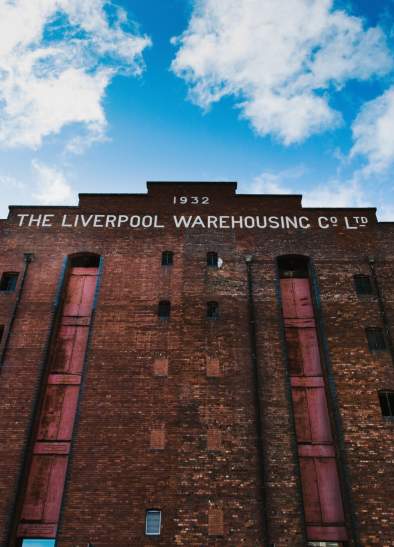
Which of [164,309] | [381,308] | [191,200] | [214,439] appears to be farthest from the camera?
[191,200]

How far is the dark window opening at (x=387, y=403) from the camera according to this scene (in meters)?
13.7

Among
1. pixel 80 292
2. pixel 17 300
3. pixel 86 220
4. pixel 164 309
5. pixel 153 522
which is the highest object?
pixel 86 220

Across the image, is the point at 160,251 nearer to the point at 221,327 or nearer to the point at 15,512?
the point at 221,327

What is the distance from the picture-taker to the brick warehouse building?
12.2 m

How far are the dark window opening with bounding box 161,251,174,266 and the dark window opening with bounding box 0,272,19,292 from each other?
220 inches

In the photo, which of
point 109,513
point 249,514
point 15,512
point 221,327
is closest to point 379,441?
point 249,514

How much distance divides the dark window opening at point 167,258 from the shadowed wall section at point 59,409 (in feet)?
8.79

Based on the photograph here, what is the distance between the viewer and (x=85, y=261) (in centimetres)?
1798

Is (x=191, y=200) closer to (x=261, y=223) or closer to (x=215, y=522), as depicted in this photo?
(x=261, y=223)

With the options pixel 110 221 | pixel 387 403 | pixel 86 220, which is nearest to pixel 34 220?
pixel 86 220

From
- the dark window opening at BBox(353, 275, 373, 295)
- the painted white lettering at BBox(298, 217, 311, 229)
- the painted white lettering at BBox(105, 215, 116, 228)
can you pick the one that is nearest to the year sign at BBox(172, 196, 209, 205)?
the painted white lettering at BBox(105, 215, 116, 228)

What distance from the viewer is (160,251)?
17.4 metres

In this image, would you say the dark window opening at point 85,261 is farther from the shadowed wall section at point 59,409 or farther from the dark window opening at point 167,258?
the dark window opening at point 167,258

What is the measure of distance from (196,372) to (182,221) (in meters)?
6.69
